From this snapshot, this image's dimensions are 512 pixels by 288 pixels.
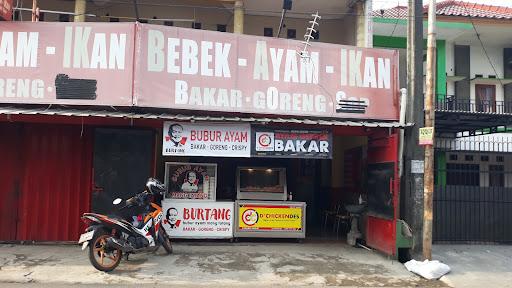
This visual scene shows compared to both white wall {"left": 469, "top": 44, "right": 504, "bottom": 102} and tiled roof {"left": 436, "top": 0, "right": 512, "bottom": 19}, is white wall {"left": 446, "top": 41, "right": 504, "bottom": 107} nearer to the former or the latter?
white wall {"left": 469, "top": 44, "right": 504, "bottom": 102}

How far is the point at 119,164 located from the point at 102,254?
8.24ft

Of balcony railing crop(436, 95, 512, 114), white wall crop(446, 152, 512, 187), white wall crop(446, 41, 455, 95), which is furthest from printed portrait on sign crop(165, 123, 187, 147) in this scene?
white wall crop(446, 152, 512, 187)

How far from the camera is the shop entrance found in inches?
394

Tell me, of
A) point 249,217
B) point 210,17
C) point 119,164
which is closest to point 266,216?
point 249,217

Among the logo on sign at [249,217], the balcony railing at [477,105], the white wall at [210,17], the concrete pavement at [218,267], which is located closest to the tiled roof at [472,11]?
the balcony railing at [477,105]

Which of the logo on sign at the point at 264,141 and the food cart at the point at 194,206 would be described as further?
the food cart at the point at 194,206

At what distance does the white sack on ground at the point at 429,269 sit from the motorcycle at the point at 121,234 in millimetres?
5111

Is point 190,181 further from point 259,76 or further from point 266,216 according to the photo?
point 259,76

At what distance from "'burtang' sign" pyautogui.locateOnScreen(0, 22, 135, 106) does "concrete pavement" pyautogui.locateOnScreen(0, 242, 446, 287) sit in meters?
3.19

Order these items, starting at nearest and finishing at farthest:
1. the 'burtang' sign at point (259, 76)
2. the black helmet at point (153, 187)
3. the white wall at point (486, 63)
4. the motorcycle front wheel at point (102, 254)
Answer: the motorcycle front wheel at point (102, 254), the black helmet at point (153, 187), the 'burtang' sign at point (259, 76), the white wall at point (486, 63)

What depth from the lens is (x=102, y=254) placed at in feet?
27.0

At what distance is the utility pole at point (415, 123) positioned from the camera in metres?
9.95

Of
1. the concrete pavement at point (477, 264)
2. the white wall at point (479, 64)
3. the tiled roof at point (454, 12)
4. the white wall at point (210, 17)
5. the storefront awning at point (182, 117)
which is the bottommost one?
the concrete pavement at point (477, 264)

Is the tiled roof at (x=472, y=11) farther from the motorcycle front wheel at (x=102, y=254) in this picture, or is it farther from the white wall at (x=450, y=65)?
the motorcycle front wheel at (x=102, y=254)
